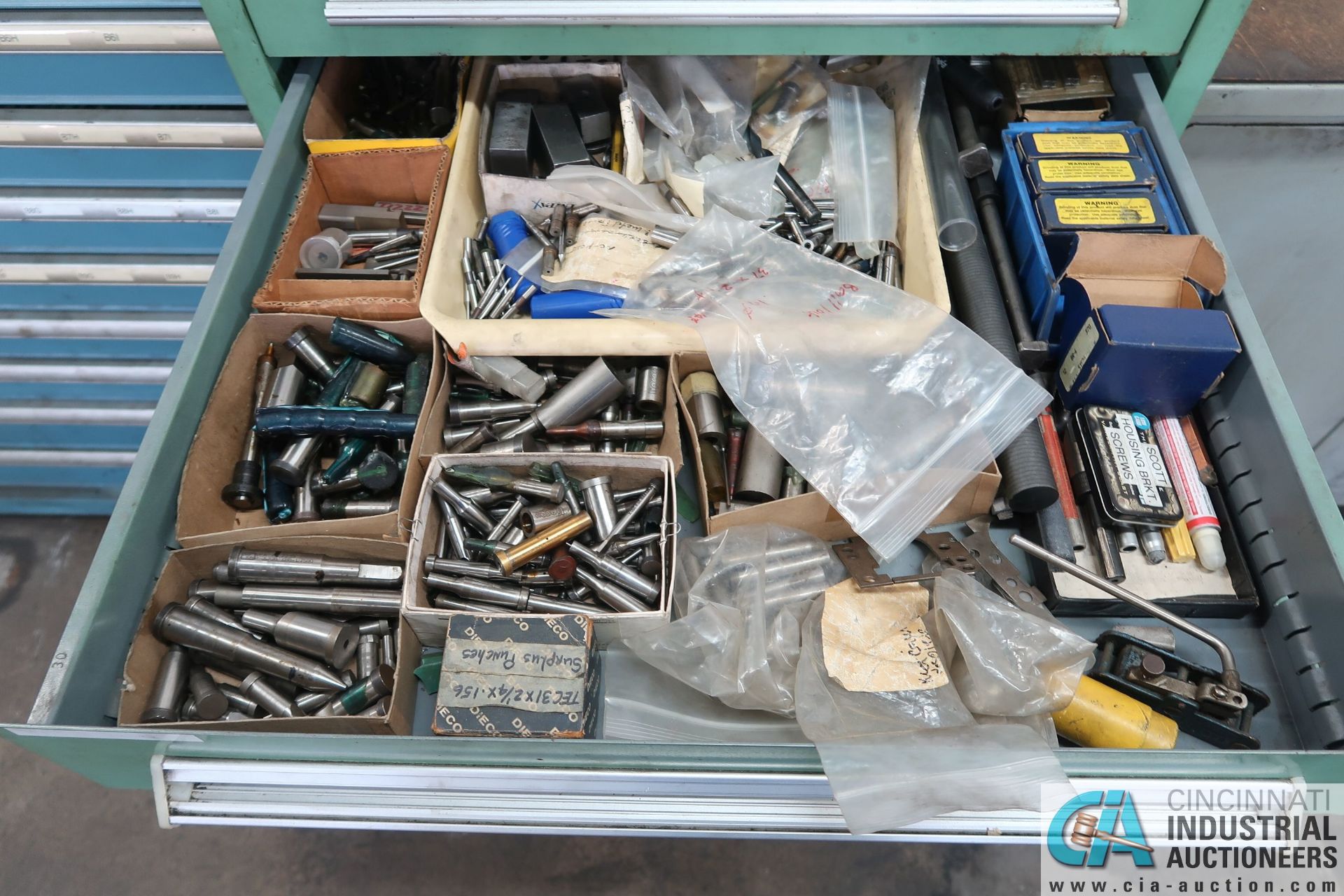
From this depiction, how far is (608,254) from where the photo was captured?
1.34m

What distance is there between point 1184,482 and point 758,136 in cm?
91

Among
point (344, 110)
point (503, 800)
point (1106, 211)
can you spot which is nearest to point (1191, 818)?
point (503, 800)

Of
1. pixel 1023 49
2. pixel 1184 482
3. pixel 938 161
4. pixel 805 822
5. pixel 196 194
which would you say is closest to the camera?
pixel 805 822

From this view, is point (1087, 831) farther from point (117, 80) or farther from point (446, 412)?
point (117, 80)

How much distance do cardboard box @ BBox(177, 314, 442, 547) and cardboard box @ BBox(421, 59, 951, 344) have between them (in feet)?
0.25

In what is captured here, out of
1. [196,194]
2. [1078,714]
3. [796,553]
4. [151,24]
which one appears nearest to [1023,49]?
[796,553]

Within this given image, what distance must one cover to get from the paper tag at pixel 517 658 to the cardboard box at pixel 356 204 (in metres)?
0.54

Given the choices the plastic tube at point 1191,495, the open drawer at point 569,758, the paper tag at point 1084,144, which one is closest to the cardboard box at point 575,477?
the open drawer at point 569,758

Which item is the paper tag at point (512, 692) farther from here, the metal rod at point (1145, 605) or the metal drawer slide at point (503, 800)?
the metal rod at point (1145, 605)

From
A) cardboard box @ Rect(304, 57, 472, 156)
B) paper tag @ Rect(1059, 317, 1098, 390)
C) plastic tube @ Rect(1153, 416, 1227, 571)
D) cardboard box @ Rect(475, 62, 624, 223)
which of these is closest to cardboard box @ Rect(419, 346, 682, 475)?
cardboard box @ Rect(475, 62, 624, 223)

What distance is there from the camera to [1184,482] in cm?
112

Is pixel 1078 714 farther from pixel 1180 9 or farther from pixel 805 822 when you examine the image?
pixel 1180 9

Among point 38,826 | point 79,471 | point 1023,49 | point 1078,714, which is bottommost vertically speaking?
point 38,826

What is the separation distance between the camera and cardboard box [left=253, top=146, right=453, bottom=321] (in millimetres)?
1257
